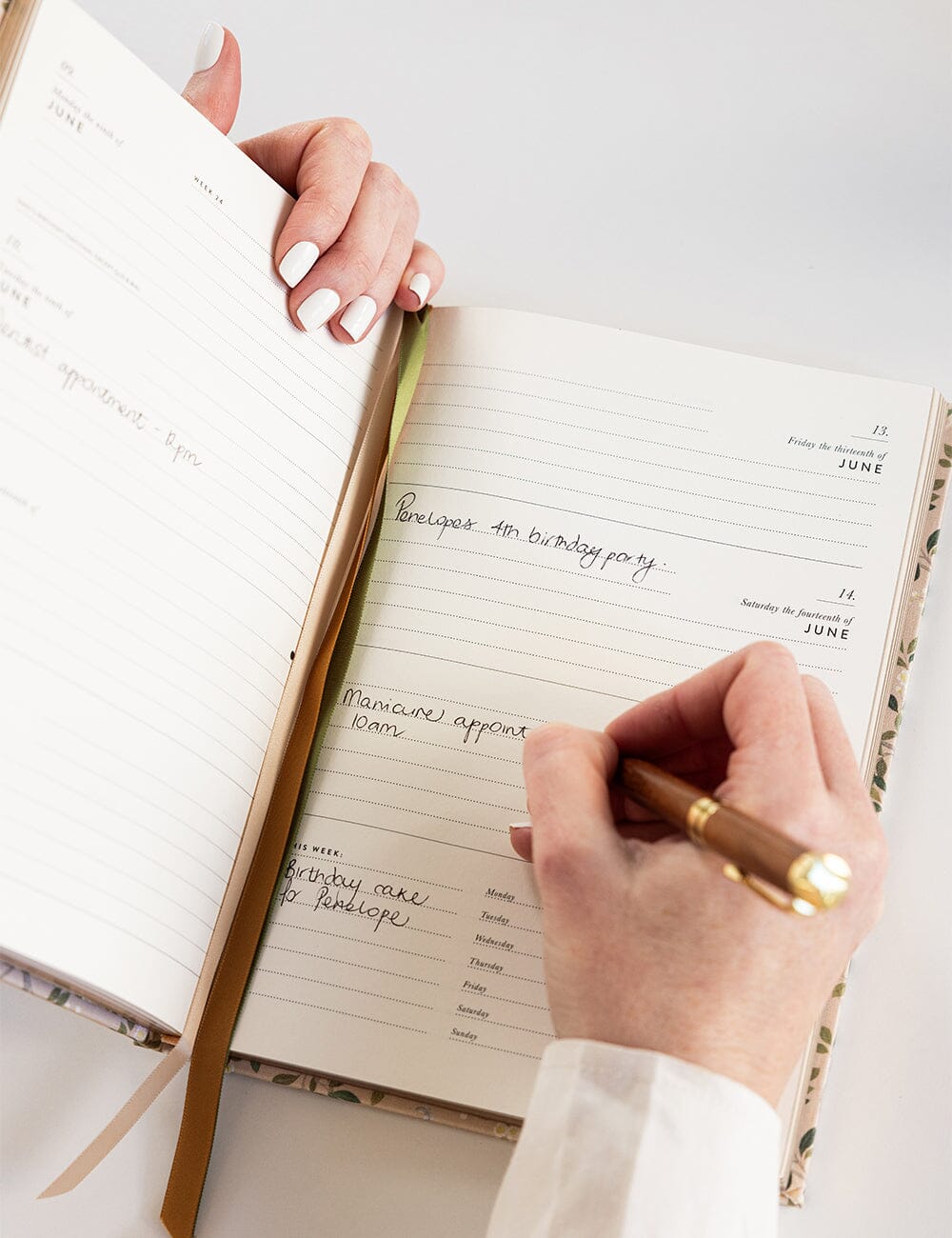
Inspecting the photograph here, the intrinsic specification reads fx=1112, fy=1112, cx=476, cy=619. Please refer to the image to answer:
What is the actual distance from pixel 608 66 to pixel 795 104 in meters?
0.17

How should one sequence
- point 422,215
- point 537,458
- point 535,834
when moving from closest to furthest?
point 535,834, point 537,458, point 422,215

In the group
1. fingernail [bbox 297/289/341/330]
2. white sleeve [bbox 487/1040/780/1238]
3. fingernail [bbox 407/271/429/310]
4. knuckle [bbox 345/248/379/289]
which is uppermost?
fingernail [bbox 407/271/429/310]

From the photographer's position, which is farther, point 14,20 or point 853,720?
point 853,720

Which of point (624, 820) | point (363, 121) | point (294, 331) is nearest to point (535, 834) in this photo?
point (624, 820)

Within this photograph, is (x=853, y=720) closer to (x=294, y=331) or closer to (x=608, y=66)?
(x=294, y=331)

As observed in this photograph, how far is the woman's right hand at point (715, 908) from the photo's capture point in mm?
497

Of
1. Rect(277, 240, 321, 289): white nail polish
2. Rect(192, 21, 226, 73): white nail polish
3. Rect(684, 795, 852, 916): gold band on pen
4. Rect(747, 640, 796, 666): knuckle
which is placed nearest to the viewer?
Rect(684, 795, 852, 916): gold band on pen

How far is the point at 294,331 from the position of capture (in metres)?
0.74

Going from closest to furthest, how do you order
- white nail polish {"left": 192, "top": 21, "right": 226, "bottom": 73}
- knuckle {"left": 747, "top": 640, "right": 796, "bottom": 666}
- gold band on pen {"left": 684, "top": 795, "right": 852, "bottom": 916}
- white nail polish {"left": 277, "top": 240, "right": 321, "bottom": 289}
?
gold band on pen {"left": 684, "top": 795, "right": 852, "bottom": 916}
knuckle {"left": 747, "top": 640, "right": 796, "bottom": 666}
white nail polish {"left": 277, "top": 240, "right": 321, "bottom": 289}
white nail polish {"left": 192, "top": 21, "right": 226, "bottom": 73}

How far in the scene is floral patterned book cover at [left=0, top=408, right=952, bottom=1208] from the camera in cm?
63

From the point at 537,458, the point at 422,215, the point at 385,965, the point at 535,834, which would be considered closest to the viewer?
the point at 535,834

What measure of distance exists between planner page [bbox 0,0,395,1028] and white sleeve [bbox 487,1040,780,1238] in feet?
0.86

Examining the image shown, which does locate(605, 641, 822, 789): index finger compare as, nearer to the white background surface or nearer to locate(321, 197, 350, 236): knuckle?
the white background surface

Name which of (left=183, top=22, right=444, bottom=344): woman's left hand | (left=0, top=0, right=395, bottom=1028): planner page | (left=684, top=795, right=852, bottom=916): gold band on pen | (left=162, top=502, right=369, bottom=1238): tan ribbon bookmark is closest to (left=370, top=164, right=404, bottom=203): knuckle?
(left=183, top=22, right=444, bottom=344): woman's left hand
